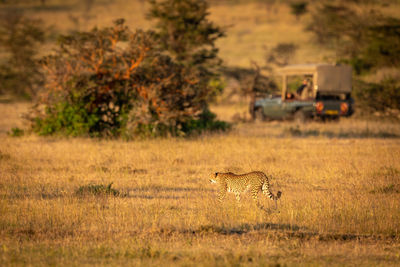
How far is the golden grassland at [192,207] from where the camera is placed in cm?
664

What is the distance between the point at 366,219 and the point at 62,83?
1141 centimetres

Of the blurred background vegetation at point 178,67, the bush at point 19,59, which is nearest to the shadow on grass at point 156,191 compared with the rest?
the blurred background vegetation at point 178,67

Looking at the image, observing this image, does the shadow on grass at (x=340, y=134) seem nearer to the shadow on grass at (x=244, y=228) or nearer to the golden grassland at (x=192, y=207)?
the golden grassland at (x=192, y=207)

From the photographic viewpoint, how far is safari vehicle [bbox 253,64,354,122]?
22.4 meters

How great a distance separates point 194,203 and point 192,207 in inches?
12.4

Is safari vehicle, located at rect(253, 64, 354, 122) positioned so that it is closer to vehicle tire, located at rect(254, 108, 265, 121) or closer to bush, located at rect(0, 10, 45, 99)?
vehicle tire, located at rect(254, 108, 265, 121)

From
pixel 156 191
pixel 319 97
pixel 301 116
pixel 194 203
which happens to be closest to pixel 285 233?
pixel 194 203

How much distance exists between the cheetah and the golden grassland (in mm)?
231

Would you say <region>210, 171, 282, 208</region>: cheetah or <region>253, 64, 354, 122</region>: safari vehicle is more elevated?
<region>253, 64, 354, 122</region>: safari vehicle

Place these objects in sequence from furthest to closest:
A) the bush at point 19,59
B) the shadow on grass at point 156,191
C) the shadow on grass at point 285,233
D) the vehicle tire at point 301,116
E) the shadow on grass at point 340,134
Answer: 1. the bush at point 19,59
2. the vehicle tire at point 301,116
3. the shadow on grass at point 340,134
4. the shadow on grass at point 156,191
5. the shadow on grass at point 285,233

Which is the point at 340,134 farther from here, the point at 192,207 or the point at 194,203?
the point at 192,207

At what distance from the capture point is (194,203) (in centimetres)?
943

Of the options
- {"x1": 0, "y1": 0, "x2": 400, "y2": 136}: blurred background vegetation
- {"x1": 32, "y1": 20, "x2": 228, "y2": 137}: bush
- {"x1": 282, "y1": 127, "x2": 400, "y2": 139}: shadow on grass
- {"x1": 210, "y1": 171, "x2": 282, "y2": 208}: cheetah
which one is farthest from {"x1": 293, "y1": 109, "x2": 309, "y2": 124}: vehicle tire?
{"x1": 210, "y1": 171, "x2": 282, "y2": 208}: cheetah

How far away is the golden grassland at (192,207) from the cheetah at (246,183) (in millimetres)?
231
